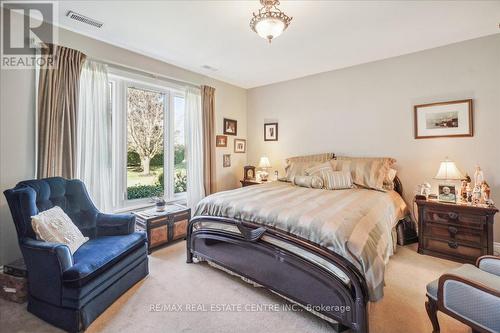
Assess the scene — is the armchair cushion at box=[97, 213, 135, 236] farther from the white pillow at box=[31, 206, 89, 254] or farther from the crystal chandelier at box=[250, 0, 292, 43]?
the crystal chandelier at box=[250, 0, 292, 43]

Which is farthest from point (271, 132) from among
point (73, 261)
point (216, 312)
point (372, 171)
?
point (73, 261)

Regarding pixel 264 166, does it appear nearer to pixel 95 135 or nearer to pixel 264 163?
pixel 264 163

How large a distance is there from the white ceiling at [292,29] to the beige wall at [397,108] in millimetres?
242

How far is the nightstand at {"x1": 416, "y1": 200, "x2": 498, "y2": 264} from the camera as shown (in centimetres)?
257

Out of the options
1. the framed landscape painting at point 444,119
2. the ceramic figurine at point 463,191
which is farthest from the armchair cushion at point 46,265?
the framed landscape painting at point 444,119

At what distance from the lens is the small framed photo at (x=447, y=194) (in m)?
2.84

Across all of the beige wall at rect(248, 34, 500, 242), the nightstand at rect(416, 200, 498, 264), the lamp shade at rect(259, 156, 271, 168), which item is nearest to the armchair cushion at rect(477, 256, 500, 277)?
the nightstand at rect(416, 200, 498, 264)

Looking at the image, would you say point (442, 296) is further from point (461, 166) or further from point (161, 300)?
point (461, 166)

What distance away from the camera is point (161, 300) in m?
2.08

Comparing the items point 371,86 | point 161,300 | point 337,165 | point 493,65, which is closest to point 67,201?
point 161,300

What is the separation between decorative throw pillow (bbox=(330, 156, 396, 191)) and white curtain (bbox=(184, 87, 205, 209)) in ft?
8.03

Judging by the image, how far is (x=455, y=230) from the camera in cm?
274

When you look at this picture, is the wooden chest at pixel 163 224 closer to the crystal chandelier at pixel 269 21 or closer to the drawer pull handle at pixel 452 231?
the crystal chandelier at pixel 269 21

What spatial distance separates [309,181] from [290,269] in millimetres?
1788
